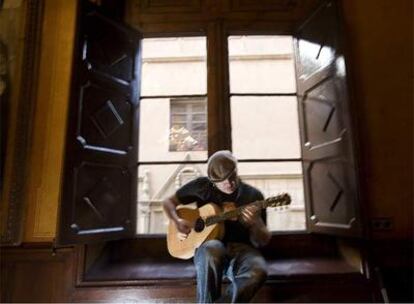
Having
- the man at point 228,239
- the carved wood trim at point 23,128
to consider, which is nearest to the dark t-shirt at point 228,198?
the man at point 228,239

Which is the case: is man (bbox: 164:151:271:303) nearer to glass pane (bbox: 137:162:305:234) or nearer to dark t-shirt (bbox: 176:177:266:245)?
dark t-shirt (bbox: 176:177:266:245)

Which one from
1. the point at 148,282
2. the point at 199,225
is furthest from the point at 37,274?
the point at 199,225

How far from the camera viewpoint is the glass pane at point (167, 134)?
2438 millimetres

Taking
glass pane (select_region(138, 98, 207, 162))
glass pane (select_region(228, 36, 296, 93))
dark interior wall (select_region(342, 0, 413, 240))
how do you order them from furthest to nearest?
glass pane (select_region(228, 36, 296, 93))
glass pane (select_region(138, 98, 207, 162))
dark interior wall (select_region(342, 0, 413, 240))

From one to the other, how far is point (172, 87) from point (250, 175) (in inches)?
36.7

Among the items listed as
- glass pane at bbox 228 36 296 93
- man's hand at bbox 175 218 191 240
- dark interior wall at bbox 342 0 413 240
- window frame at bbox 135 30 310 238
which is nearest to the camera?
man's hand at bbox 175 218 191 240

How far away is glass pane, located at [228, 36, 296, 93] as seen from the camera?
8.36 feet

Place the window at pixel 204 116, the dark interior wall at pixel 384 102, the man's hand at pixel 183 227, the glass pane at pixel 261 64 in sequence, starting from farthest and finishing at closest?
1. the glass pane at pixel 261 64
2. the dark interior wall at pixel 384 102
3. the window at pixel 204 116
4. the man's hand at pixel 183 227

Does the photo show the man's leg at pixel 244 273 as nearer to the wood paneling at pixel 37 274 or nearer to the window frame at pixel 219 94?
the window frame at pixel 219 94

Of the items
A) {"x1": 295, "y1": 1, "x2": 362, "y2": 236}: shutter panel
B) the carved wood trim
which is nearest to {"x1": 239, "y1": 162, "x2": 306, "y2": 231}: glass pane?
{"x1": 295, "y1": 1, "x2": 362, "y2": 236}: shutter panel

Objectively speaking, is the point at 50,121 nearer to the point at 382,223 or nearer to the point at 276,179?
the point at 276,179

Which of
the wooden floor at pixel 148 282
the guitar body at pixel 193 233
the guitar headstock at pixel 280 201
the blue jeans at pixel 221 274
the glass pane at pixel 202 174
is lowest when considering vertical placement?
the wooden floor at pixel 148 282

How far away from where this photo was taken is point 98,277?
1.95 m

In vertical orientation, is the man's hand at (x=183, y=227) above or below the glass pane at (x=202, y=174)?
below
